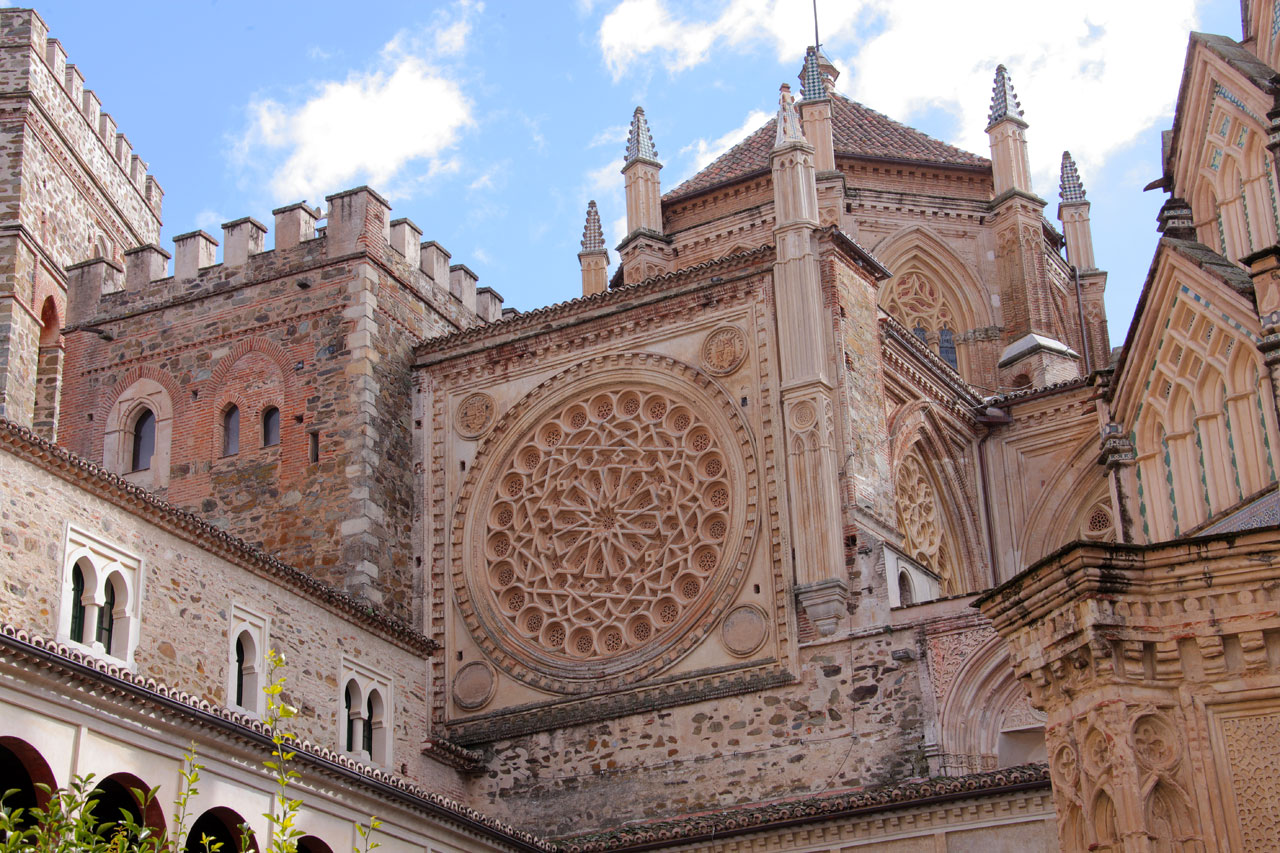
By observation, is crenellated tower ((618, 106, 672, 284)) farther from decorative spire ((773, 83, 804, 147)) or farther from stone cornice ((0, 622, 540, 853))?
stone cornice ((0, 622, 540, 853))

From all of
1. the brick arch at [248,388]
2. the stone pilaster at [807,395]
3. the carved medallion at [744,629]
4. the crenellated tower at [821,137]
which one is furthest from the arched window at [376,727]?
the crenellated tower at [821,137]

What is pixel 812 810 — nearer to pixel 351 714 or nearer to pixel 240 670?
pixel 351 714

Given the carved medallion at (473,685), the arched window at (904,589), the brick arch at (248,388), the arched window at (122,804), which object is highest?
the brick arch at (248,388)

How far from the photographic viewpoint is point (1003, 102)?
108ft

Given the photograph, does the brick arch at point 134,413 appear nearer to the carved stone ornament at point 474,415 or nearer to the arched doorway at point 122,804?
the carved stone ornament at point 474,415

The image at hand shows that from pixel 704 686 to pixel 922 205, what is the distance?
44.3ft

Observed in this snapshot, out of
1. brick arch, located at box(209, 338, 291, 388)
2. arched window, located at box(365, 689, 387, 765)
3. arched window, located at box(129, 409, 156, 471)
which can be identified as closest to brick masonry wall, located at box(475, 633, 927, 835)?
arched window, located at box(365, 689, 387, 765)

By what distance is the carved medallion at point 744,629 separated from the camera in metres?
21.7

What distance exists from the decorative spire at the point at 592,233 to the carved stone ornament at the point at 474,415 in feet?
29.5

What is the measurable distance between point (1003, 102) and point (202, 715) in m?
21.9

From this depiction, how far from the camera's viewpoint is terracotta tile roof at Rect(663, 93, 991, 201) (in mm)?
32781

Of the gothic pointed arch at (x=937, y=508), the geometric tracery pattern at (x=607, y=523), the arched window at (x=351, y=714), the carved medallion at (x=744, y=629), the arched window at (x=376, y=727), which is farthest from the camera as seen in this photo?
Result: the gothic pointed arch at (x=937, y=508)

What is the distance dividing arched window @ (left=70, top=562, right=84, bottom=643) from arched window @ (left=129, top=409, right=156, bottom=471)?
8.03m

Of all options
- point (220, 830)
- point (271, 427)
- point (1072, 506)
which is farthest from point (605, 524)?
point (220, 830)
